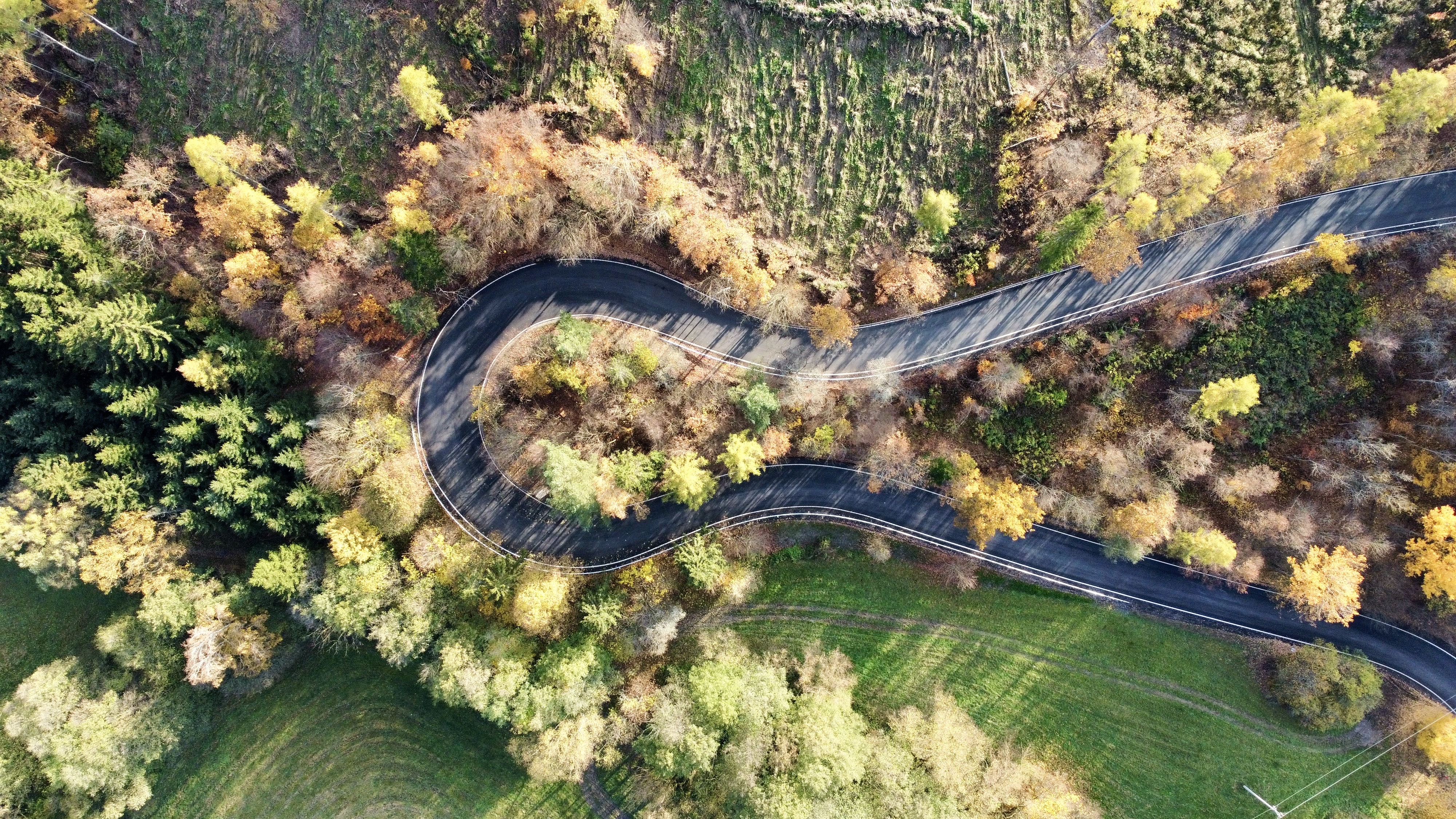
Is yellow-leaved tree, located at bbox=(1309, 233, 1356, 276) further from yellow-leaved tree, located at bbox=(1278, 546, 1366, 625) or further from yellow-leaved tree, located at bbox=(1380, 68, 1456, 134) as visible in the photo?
yellow-leaved tree, located at bbox=(1278, 546, 1366, 625)

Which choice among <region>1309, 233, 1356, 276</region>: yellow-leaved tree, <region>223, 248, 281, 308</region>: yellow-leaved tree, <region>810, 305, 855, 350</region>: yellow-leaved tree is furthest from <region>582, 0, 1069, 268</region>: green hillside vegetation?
<region>223, 248, 281, 308</region>: yellow-leaved tree

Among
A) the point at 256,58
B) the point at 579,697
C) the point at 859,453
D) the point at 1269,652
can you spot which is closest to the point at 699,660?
the point at 579,697

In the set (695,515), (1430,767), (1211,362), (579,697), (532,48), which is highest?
(1211,362)

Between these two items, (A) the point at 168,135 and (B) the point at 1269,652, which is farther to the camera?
(B) the point at 1269,652

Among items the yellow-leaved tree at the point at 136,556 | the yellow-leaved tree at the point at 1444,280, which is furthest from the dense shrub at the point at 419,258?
the yellow-leaved tree at the point at 1444,280

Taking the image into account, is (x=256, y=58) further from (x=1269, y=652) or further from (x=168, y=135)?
(x=1269, y=652)

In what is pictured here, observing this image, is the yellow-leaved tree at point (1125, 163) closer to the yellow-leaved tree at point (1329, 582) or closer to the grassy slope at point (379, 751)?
the yellow-leaved tree at point (1329, 582)
